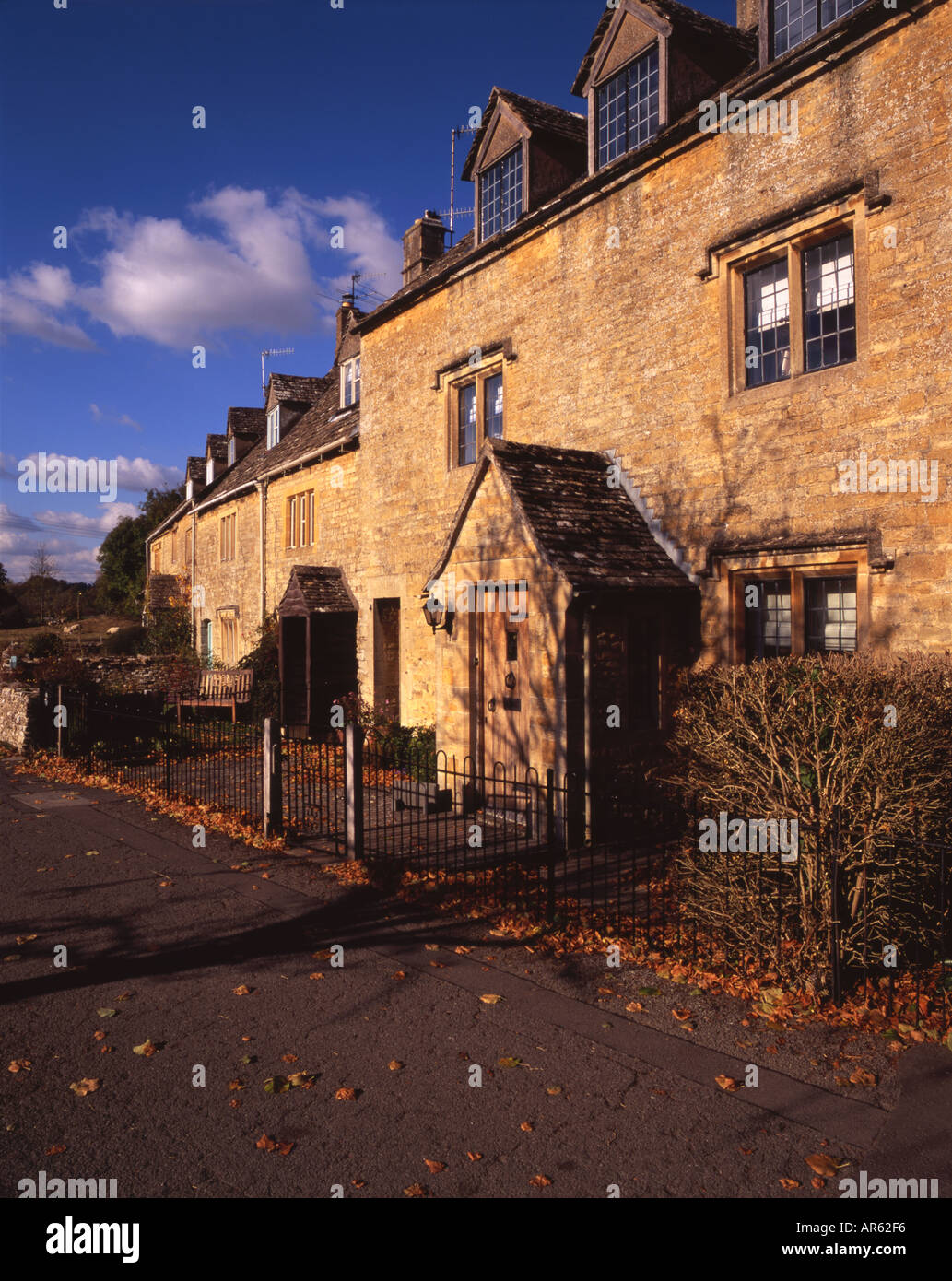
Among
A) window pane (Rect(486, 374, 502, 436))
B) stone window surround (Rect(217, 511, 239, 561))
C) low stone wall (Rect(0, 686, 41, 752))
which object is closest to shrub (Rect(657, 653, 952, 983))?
window pane (Rect(486, 374, 502, 436))

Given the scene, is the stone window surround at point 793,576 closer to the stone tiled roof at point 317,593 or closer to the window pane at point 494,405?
the window pane at point 494,405

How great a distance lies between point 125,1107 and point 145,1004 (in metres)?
1.28

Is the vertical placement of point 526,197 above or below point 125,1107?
above

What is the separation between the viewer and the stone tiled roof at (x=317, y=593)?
17.4 meters

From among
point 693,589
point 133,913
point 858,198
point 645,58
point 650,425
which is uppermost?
point 645,58

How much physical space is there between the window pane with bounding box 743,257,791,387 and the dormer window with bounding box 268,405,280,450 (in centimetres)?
1885

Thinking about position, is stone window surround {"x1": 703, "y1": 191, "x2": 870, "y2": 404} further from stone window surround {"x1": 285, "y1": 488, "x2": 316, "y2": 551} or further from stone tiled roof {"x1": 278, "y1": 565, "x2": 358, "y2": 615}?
stone window surround {"x1": 285, "y1": 488, "x2": 316, "y2": 551}

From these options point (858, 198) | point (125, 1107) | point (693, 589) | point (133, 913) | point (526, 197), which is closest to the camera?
point (125, 1107)

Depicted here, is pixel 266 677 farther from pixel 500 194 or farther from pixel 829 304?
pixel 829 304

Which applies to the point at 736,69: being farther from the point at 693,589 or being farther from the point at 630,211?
the point at 693,589

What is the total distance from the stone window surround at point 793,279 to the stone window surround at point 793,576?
5.96 feet

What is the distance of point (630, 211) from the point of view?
36.7ft

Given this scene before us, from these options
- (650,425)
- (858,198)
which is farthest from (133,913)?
(858,198)

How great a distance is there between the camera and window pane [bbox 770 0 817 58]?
9.29m
